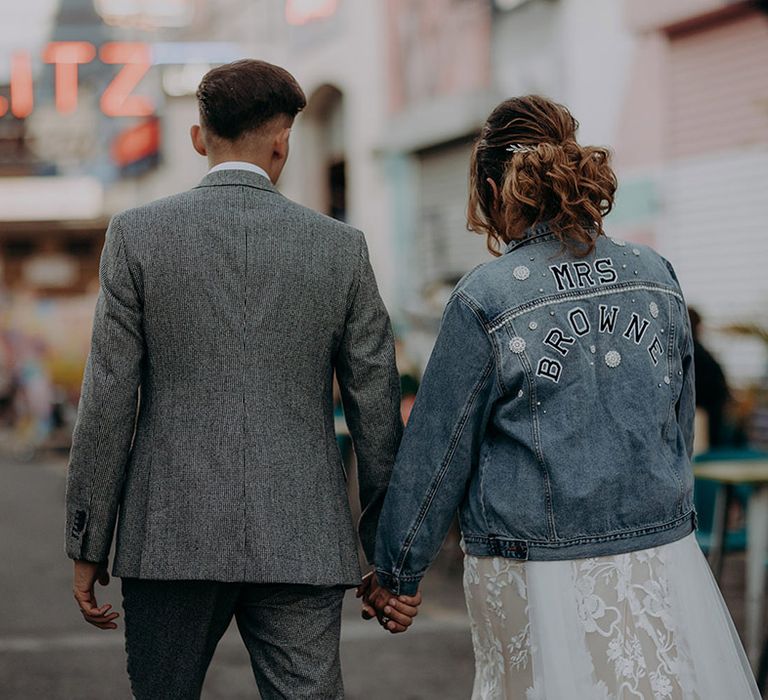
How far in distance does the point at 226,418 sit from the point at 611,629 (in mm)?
932

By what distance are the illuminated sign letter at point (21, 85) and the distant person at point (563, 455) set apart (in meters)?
19.7

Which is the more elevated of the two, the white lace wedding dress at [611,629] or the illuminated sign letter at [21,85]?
the illuminated sign letter at [21,85]

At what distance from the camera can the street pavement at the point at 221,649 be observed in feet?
16.9

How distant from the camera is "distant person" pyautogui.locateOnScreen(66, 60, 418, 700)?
2.79m

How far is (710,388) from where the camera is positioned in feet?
22.0

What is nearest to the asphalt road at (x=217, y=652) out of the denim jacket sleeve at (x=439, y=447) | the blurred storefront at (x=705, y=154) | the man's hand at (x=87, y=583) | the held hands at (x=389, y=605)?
the held hands at (x=389, y=605)

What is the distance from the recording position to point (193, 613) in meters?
2.85

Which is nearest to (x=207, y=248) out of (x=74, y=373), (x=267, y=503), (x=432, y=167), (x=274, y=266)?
(x=274, y=266)

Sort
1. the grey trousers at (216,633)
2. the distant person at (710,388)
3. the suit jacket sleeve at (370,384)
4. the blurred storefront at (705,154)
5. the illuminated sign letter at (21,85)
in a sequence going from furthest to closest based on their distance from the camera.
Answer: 1. the illuminated sign letter at (21,85)
2. the blurred storefront at (705,154)
3. the distant person at (710,388)
4. the suit jacket sleeve at (370,384)
5. the grey trousers at (216,633)

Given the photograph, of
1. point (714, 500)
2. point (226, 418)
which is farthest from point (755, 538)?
point (226, 418)

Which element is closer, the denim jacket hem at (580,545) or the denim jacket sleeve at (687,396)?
the denim jacket hem at (580,545)

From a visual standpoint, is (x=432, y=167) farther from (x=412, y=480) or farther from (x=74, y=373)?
(x=412, y=480)

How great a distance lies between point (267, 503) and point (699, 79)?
800cm

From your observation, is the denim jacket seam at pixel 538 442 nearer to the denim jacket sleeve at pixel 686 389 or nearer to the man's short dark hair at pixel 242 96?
the denim jacket sleeve at pixel 686 389
